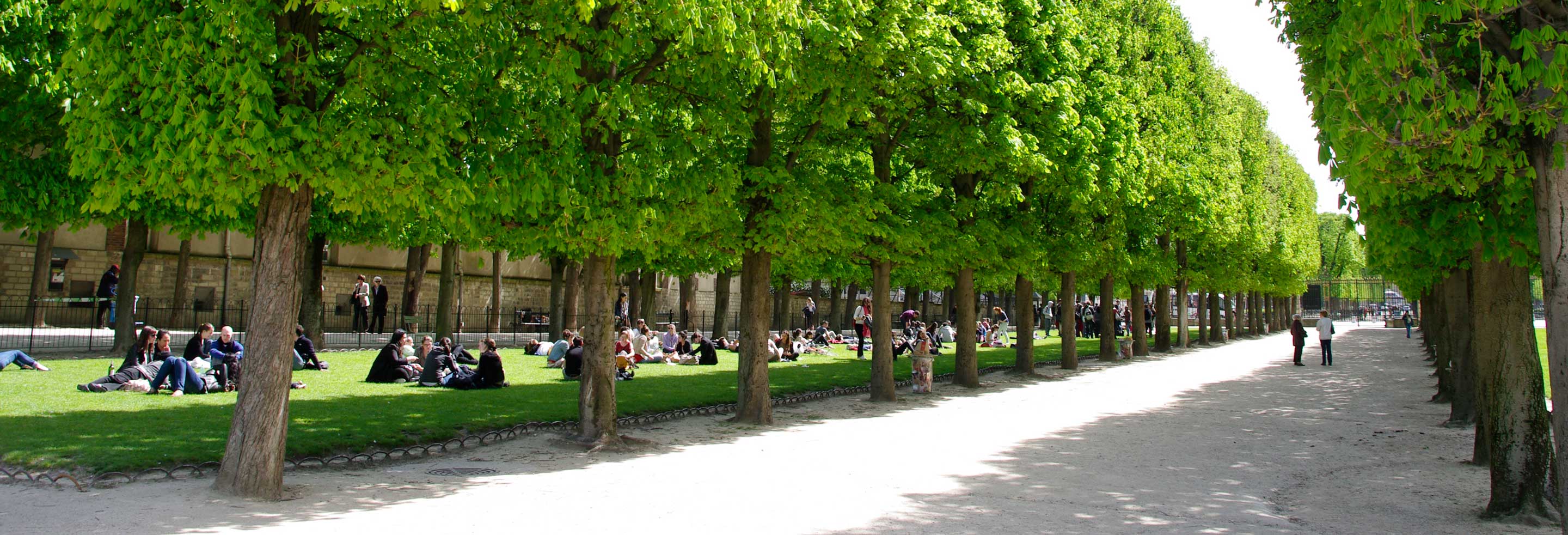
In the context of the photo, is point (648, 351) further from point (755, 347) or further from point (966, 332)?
point (755, 347)

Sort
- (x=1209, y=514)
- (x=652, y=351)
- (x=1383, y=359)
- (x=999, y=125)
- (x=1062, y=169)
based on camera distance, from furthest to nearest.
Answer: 1. (x=1383, y=359)
2. (x=652, y=351)
3. (x=1062, y=169)
4. (x=999, y=125)
5. (x=1209, y=514)

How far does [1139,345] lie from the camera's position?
33.9 m

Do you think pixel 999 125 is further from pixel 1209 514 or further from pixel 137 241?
pixel 137 241

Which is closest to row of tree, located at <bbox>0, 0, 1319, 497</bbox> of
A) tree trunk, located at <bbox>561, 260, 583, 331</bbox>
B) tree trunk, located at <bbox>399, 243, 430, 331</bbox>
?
tree trunk, located at <bbox>399, 243, 430, 331</bbox>

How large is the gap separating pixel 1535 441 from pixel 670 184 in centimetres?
824

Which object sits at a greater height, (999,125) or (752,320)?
(999,125)

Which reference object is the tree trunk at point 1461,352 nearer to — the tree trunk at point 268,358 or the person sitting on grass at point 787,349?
the tree trunk at point 268,358

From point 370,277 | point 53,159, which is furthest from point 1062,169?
point 370,277

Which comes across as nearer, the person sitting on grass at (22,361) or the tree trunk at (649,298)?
the person sitting on grass at (22,361)

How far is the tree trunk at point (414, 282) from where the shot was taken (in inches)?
1121

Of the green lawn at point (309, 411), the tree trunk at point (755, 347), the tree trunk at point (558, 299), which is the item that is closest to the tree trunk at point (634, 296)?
the tree trunk at point (558, 299)

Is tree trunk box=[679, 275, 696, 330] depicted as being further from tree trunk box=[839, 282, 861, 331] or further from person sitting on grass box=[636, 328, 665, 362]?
person sitting on grass box=[636, 328, 665, 362]

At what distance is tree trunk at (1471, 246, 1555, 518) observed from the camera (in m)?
8.12

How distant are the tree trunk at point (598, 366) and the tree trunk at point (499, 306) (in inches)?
610
